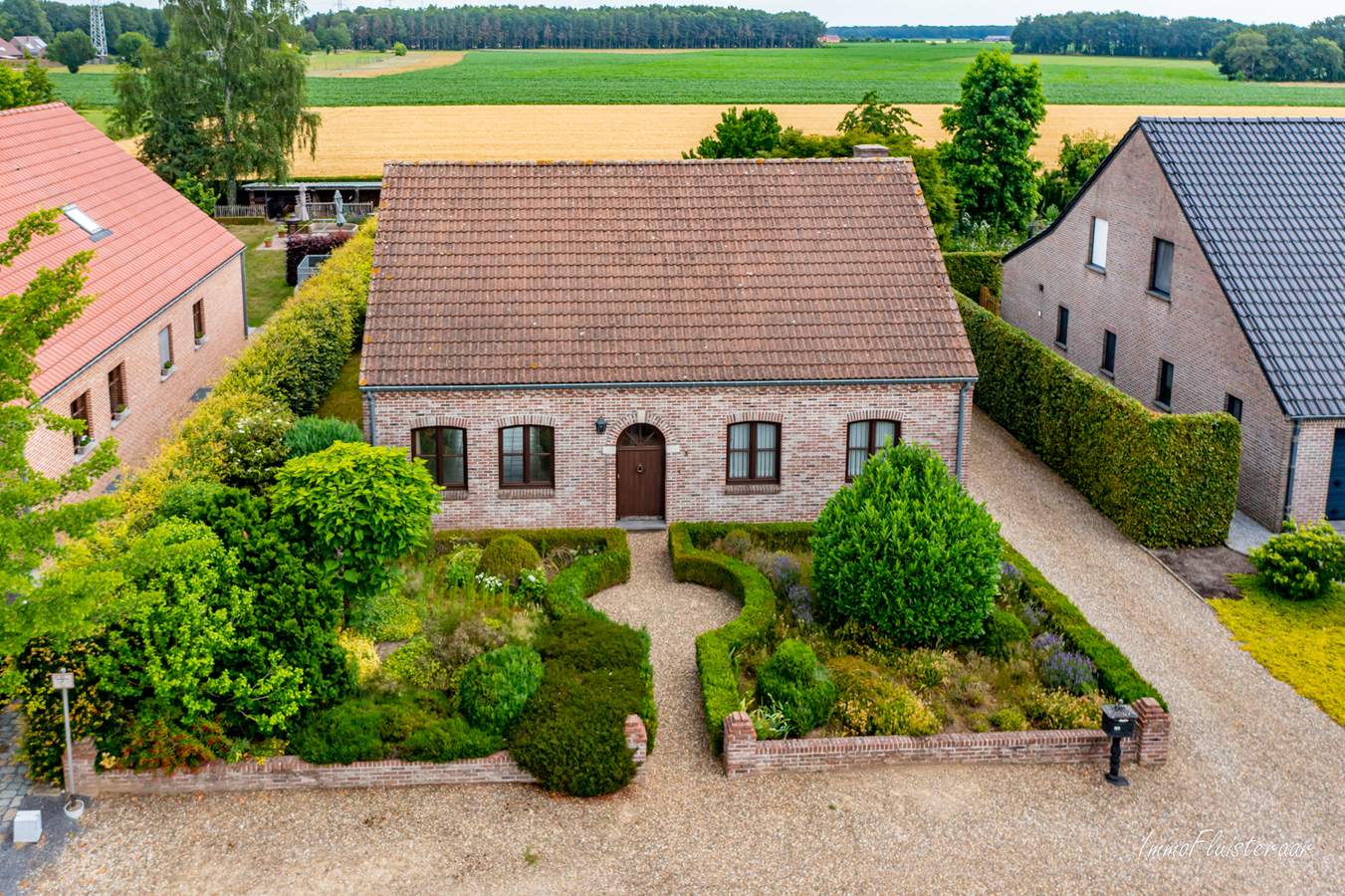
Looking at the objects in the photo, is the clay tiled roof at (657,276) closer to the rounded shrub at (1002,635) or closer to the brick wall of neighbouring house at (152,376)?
the rounded shrub at (1002,635)

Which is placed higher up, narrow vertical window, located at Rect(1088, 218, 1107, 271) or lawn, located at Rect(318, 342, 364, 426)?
narrow vertical window, located at Rect(1088, 218, 1107, 271)

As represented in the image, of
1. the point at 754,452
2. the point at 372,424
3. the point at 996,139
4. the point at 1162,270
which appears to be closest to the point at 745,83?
the point at 996,139

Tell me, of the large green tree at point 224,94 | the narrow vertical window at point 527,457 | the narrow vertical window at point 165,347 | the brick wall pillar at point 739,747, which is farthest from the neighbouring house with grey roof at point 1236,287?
the large green tree at point 224,94

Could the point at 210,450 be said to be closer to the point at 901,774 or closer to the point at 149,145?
the point at 901,774

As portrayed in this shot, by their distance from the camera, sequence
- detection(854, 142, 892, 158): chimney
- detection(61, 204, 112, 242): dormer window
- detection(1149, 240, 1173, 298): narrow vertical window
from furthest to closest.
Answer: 1. detection(61, 204, 112, 242): dormer window
2. detection(854, 142, 892, 158): chimney
3. detection(1149, 240, 1173, 298): narrow vertical window

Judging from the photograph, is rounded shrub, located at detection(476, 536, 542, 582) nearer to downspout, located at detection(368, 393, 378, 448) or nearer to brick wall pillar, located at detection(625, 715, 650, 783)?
downspout, located at detection(368, 393, 378, 448)

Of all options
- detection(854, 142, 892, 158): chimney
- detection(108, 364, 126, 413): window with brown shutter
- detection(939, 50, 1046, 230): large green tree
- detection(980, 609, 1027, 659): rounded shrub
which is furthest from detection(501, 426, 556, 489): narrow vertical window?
detection(939, 50, 1046, 230): large green tree
